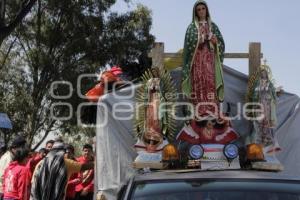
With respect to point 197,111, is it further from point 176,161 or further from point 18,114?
point 18,114

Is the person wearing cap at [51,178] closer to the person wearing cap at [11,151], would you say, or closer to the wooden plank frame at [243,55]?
the person wearing cap at [11,151]

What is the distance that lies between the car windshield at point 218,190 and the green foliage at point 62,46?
18039mm

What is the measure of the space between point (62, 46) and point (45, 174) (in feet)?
59.2

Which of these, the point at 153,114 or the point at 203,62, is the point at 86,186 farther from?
the point at 203,62

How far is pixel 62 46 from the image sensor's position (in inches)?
927

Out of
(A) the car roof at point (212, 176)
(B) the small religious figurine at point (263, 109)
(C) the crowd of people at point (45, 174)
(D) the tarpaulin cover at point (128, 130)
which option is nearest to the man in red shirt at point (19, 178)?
(C) the crowd of people at point (45, 174)

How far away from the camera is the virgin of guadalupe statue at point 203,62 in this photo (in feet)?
23.9

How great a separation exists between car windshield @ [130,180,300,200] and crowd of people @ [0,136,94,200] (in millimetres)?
1840

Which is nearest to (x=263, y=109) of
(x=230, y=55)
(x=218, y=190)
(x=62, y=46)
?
(x=230, y=55)

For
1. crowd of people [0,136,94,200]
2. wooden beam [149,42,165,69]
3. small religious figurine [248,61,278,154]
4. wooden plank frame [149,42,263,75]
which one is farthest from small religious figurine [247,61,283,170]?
crowd of people [0,136,94,200]

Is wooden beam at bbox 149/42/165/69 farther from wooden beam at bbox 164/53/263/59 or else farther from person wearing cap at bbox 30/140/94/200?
person wearing cap at bbox 30/140/94/200

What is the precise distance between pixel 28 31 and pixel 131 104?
18.4m

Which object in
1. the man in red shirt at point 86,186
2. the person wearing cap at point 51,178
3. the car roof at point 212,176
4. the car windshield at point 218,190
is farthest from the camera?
the man in red shirt at point 86,186

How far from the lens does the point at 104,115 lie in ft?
21.7
